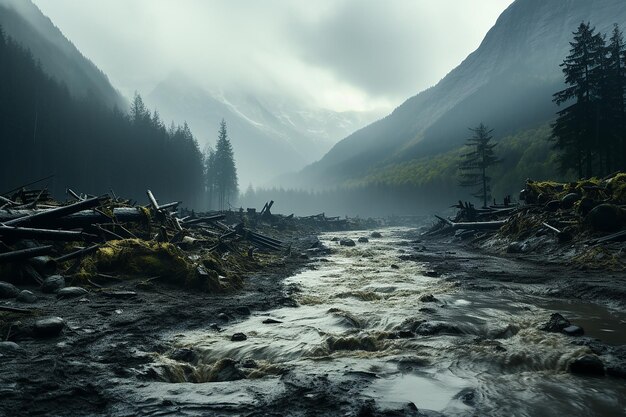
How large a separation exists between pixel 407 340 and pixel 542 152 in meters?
109

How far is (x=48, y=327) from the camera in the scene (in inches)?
215

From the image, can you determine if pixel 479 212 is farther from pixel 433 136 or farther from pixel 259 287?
pixel 433 136

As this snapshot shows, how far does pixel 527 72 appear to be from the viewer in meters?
183

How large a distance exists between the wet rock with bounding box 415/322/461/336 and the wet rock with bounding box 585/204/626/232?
38.3 feet

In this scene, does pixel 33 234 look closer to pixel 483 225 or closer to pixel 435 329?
pixel 435 329

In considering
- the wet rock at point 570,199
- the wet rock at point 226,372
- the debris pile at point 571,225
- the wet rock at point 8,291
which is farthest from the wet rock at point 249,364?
the wet rock at point 570,199

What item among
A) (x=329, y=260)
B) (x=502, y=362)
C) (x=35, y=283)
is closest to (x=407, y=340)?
(x=502, y=362)

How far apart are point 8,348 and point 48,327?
2.28 feet

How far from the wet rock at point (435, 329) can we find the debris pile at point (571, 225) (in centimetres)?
823

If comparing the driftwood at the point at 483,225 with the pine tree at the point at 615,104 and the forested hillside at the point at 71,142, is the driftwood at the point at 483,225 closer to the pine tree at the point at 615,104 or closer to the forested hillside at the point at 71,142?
the pine tree at the point at 615,104

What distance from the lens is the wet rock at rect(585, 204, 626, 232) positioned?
1412 centimetres

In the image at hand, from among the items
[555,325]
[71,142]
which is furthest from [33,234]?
[71,142]

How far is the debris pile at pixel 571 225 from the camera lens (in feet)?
42.3

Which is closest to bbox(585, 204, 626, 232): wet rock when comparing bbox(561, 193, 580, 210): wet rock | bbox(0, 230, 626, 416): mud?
bbox(561, 193, 580, 210): wet rock
